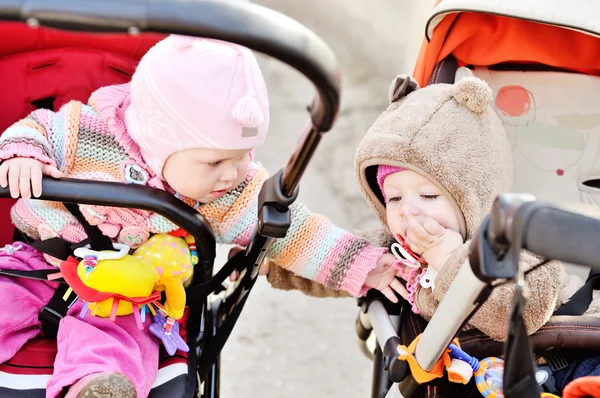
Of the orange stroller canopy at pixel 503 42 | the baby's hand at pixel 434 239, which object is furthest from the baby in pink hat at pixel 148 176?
the orange stroller canopy at pixel 503 42

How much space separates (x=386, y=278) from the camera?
139 centimetres

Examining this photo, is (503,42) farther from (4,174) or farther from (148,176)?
(4,174)

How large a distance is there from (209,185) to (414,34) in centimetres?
240

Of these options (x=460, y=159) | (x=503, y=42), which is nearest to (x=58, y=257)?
(x=460, y=159)

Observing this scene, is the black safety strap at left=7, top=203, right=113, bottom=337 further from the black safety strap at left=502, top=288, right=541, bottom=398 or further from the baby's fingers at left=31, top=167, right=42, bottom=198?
the black safety strap at left=502, top=288, right=541, bottom=398

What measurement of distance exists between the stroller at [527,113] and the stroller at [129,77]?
278 millimetres

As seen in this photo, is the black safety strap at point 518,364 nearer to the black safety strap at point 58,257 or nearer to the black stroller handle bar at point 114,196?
the black stroller handle bar at point 114,196

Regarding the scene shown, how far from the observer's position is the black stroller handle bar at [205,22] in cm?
69

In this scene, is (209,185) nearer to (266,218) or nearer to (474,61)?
(266,218)

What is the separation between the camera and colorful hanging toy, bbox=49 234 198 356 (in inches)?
46.3

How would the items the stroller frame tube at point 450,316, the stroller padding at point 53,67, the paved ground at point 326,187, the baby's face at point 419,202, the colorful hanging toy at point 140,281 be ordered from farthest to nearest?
the paved ground at point 326,187, the stroller padding at point 53,67, the baby's face at point 419,202, the colorful hanging toy at point 140,281, the stroller frame tube at point 450,316

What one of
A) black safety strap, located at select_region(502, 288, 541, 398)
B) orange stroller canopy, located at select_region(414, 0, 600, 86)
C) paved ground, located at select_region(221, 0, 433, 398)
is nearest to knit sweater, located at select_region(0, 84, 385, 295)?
orange stroller canopy, located at select_region(414, 0, 600, 86)

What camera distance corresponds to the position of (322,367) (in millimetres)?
2205

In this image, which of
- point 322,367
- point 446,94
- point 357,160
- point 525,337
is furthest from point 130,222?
point 322,367
